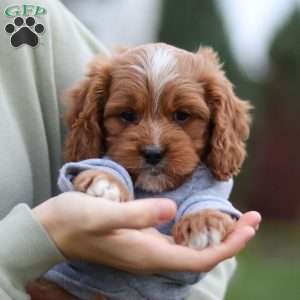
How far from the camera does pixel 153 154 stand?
362 cm

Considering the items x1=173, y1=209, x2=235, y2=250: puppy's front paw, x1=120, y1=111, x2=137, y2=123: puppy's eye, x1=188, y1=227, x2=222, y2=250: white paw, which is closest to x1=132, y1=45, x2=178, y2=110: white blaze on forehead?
x1=120, y1=111, x2=137, y2=123: puppy's eye

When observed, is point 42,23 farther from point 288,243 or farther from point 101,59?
point 288,243

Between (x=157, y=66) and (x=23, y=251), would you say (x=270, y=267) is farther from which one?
(x=23, y=251)

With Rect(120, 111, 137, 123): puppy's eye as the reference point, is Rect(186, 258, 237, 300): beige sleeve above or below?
below

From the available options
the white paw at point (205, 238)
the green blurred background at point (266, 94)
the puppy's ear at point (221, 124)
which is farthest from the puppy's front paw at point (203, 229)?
the green blurred background at point (266, 94)

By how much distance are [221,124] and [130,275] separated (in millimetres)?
772

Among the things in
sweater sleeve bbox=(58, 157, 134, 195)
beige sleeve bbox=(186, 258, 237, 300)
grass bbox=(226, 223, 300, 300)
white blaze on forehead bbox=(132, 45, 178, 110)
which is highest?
white blaze on forehead bbox=(132, 45, 178, 110)

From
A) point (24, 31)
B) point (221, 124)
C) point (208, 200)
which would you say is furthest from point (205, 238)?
point (24, 31)

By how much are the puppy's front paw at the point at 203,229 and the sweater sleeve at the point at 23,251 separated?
471 mm

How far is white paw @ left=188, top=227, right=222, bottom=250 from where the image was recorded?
129 inches

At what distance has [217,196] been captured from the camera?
3619 mm

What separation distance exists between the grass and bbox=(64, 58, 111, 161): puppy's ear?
6.54 meters

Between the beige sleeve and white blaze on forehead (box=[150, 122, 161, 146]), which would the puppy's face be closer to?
white blaze on forehead (box=[150, 122, 161, 146])

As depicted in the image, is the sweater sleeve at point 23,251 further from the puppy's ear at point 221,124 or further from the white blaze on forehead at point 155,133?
the puppy's ear at point 221,124
